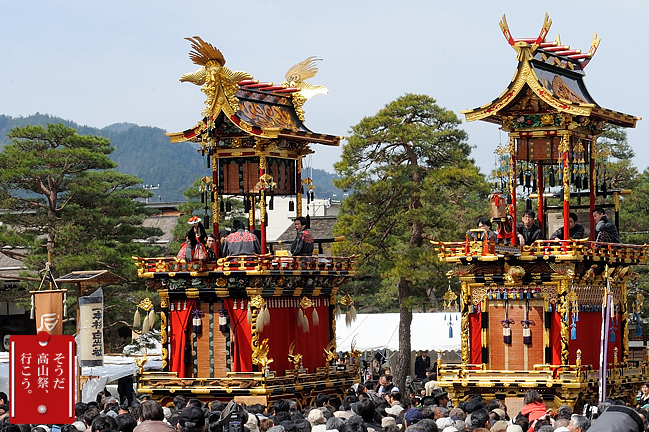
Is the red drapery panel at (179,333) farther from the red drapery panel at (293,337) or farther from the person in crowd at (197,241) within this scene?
the red drapery panel at (293,337)

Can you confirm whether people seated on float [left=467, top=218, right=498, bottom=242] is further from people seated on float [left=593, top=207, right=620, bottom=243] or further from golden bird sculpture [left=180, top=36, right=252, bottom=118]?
golden bird sculpture [left=180, top=36, right=252, bottom=118]

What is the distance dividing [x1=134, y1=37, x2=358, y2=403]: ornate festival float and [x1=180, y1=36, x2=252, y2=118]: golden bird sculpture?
27mm

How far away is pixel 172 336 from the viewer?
3155cm

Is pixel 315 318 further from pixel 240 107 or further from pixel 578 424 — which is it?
pixel 578 424

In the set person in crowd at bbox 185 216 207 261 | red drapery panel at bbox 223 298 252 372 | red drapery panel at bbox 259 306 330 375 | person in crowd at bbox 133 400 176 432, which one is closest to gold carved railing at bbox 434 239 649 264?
red drapery panel at bbox 259 306 330 375

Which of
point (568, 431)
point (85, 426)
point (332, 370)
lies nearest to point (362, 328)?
point (332, 370)

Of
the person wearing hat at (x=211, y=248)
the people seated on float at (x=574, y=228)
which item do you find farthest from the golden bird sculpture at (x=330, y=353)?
the people seated on float at (x=574, y=228)

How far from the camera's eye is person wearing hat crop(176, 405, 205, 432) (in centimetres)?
1373

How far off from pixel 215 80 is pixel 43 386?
18010mm

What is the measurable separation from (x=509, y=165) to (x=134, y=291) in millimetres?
16814

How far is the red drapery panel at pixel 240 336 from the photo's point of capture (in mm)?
30516

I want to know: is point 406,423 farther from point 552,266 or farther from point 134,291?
point 134,291

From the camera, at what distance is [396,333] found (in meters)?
43.0

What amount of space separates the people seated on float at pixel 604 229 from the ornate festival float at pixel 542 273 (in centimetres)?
26
